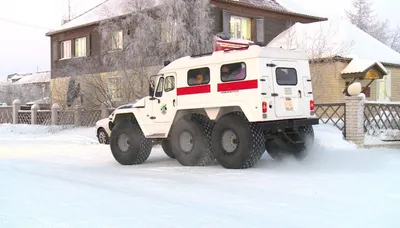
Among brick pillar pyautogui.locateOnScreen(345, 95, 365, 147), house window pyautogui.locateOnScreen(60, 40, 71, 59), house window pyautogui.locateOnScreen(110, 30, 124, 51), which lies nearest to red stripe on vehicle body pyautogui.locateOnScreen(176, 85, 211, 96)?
brick pillar pyautogui.locateOnScreen(345, 95, 365, 147)

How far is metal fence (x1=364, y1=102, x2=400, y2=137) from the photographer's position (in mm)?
16198

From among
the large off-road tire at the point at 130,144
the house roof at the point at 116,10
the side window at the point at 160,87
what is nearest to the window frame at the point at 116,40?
the house roof at the point at 116,10

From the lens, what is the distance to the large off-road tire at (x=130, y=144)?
1289 centimetres

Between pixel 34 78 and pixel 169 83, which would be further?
pixel 34 78

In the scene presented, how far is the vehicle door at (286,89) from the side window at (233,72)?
0.64 m

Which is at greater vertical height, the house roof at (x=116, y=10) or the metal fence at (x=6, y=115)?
the house roof at (x=116, y=10)

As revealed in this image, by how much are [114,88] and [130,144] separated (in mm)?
12256

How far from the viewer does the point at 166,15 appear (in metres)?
22.4

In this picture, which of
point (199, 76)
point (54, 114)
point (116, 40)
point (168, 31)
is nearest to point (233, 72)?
point (199, 76)

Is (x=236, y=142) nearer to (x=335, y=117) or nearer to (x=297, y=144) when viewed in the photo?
(x=297, y=144)

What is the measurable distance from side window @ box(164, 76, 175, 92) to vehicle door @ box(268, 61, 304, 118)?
2.79m

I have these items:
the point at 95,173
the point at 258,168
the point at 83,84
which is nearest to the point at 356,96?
the point at 258,168

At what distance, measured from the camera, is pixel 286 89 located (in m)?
11.0

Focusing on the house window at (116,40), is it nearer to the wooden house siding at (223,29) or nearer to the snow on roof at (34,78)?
the wooden house siding at (223,29)
